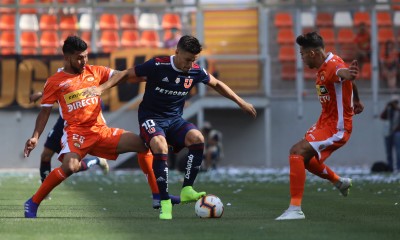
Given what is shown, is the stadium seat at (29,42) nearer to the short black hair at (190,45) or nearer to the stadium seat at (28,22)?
the stadium seat at (28,22)

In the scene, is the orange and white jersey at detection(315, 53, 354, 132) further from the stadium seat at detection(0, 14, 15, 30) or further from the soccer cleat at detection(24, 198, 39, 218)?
the stadium seat at detection(0, 14, 15, 30)

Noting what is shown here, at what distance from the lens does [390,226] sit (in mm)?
10320

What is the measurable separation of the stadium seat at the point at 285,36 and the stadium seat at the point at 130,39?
13.8ft

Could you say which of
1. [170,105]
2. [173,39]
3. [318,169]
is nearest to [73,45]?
[170,105]

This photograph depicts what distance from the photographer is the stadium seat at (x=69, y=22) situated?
31109mm

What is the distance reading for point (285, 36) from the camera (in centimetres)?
3152

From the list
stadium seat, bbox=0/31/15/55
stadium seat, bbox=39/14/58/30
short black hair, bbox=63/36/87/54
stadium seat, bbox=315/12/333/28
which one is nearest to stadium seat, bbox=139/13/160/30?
stadium seat, bbox=39/14/58/30

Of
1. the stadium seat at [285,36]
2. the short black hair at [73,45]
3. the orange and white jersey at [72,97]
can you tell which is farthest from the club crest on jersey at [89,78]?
the stadium seat at [285,36]

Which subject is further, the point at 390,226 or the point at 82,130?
the point at 82,130

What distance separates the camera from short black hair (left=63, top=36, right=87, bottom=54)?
38.9ft

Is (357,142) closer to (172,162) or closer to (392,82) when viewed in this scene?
(392,82)

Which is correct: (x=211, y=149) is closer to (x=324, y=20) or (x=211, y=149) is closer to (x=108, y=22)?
(x=108, y=22)

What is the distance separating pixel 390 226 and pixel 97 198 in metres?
6.35

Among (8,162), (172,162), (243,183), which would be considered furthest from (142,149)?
(8,162)
